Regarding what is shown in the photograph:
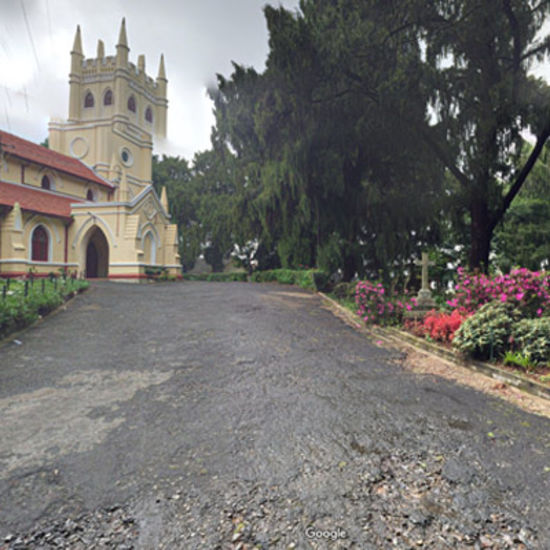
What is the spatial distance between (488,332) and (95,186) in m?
32.1

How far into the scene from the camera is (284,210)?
51.2 ft

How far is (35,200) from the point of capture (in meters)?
23.3

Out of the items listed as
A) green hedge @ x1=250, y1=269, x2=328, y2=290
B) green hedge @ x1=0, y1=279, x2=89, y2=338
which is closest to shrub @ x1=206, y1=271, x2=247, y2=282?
green hedge @ x1=250, y1=269, x2=328, y2=290

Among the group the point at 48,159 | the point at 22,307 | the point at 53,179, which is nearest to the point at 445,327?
the point at 22,307

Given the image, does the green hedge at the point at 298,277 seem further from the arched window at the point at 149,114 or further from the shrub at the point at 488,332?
the arched window at the point at 149,114

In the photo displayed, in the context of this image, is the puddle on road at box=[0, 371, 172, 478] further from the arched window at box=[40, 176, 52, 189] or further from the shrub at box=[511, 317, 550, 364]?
the arched window at box=[40, 176, 52, 189]

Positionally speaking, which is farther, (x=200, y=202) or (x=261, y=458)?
(x=200, y=202)

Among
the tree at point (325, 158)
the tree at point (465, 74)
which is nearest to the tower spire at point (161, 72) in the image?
the tree at point (325, 158)

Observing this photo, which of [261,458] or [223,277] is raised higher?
[223,277]

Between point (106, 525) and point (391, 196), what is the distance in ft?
44.5

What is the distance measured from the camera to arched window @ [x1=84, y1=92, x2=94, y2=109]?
36906mm

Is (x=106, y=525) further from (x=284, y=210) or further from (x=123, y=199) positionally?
(x=123, y=199)

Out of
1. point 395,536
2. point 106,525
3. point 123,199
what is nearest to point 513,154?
point 395,536

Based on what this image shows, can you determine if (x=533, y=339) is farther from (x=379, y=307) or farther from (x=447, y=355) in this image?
(x=379, y=307)
